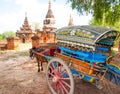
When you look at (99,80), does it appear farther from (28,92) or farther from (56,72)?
(28,92)

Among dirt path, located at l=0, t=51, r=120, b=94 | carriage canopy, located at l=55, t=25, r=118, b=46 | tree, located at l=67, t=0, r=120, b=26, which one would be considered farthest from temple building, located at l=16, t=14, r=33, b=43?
carriage canopy, located at l=55, t=25, r=118, b=46

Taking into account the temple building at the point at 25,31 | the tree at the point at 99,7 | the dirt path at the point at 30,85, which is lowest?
the dirt path at the point at 30,85

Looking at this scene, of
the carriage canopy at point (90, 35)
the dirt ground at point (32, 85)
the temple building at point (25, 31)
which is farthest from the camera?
the temple building at point (25, 31)

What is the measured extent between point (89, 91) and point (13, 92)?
6.78 ft

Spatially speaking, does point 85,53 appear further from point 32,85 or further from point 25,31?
point 25,31

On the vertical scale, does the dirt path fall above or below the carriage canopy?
below

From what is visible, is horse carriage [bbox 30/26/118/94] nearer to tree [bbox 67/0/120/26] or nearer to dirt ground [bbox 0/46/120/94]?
dirt ground [bbox 0/46/120/94]

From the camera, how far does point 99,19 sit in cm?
1060

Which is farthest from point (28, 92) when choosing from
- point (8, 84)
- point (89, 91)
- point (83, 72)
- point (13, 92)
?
point (83, 72)

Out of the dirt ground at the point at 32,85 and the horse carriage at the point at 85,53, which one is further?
the dirt ground at the point at 32,85

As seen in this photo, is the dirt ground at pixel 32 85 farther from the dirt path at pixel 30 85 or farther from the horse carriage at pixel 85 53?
the horse carriage at pixel 85 53

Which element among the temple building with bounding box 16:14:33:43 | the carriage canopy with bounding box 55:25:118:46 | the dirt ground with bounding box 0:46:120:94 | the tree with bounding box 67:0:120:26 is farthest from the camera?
the temple building with bounding box 16:14:33:43

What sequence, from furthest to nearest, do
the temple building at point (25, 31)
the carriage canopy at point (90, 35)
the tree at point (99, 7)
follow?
the temple building at point (25, 31) < the tree at point (99, 7) < the carriage canopy at point (90, 35)

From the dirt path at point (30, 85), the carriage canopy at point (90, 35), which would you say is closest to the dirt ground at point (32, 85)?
the dirt path at point (30, 85)
